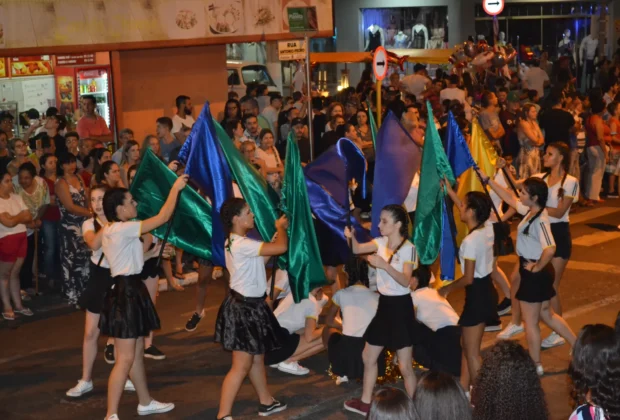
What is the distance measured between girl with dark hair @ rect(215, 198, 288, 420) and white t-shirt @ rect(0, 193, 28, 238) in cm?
409

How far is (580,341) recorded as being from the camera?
4.93m

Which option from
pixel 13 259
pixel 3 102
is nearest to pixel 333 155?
pixel 13 259

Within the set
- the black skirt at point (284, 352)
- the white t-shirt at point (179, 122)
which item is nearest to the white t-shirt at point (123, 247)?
the black skirt at point (284, 352)

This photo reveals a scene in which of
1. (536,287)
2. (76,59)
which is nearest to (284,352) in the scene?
(536,287)

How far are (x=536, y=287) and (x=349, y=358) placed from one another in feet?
5.85

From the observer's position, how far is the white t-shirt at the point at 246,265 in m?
7.57

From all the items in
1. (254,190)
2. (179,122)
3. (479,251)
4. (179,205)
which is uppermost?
(179,122)

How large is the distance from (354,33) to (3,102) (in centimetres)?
2036

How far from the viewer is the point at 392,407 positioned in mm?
4461

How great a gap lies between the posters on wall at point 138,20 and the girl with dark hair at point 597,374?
11.3 metres

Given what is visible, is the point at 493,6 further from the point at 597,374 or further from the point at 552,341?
the point at 597,374

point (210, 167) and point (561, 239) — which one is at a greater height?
point (210, 167)

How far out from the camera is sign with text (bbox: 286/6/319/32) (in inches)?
639

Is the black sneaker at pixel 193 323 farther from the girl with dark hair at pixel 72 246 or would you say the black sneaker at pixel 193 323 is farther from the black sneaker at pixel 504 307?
the black sneaker at pixel 504 307
